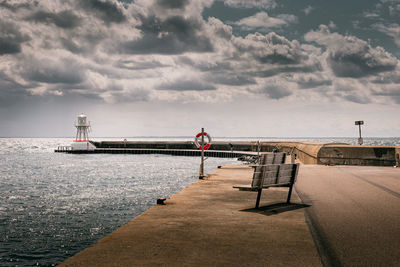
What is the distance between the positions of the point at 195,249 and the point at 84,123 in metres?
97.5

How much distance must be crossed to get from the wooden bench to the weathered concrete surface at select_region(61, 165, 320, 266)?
0.56 m

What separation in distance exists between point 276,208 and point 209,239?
10.6 ft

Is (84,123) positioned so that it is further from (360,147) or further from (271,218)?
(271,218)

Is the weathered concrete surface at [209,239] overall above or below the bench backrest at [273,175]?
below

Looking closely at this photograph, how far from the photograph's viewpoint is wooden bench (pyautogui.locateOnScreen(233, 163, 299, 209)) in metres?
7.85

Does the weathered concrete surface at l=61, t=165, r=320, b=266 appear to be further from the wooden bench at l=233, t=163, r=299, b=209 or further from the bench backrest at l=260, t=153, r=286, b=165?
the bench backrest at l=260, t=153, r=286, b=165

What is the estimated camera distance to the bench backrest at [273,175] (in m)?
7.85

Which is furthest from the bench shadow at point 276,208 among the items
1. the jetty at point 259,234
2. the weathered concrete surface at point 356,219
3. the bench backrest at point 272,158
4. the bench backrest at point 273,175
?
the bench backrest at point 272,158

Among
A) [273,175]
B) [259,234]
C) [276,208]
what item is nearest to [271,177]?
[273,175]

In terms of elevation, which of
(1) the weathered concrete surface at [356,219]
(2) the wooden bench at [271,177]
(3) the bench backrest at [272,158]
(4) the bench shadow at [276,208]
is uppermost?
(3) the bench backrest at [272,158]

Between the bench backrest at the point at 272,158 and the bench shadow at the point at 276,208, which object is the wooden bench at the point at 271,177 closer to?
the bench shadow at the point at 276,208

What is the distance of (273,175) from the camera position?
8211 mm

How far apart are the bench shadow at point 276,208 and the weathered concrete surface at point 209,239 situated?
0.02m

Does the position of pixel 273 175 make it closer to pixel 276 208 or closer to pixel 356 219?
pixel 276 208
